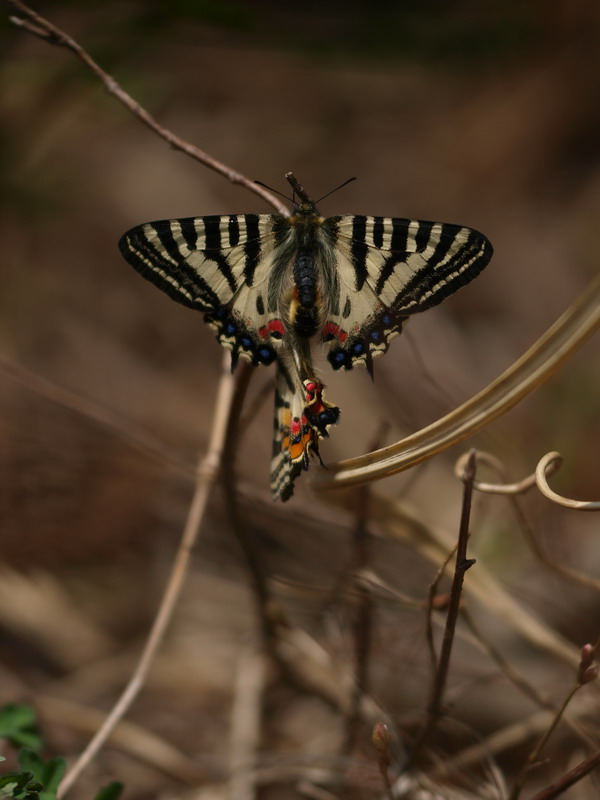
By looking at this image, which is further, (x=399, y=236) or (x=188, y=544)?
(x=188, y=544)

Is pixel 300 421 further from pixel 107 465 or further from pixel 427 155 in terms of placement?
pixel 427 155

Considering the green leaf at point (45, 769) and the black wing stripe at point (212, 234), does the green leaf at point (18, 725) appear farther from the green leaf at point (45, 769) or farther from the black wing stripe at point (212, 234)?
the black wing stripe at point (212, 234)

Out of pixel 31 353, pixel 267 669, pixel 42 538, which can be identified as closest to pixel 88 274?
pixel 31 353

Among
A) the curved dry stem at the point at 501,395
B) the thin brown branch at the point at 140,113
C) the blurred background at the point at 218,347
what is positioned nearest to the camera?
the curved dry stem at the point at 501,395

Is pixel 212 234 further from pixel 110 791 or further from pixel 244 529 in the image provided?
pixel 110 791

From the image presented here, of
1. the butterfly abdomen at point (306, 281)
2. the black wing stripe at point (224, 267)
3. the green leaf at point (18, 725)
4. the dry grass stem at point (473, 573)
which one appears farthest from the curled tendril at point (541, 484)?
the green leaf at point (18, 725)

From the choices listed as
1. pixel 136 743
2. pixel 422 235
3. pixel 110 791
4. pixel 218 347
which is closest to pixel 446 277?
pixel 422 235
